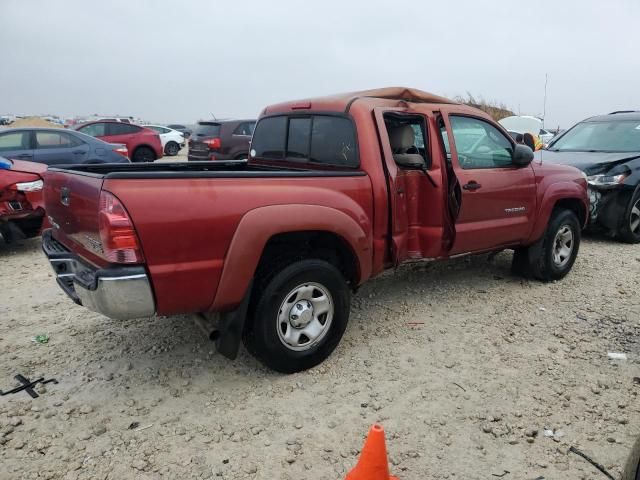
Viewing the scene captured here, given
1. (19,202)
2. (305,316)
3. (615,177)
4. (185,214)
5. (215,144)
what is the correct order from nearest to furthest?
1. (185,214)
2. (305,316)
3. (19,202)
4. (615,177)
5. (215,144)

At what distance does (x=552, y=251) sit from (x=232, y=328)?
3652mm

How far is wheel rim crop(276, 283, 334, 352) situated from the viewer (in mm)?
3229

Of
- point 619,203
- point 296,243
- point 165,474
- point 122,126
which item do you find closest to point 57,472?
point 165,474

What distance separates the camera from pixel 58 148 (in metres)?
9.27

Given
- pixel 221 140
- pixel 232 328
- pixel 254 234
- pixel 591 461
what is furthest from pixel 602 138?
pixel 221 140

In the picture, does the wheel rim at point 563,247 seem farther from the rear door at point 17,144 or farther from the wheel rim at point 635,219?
the rear door at point 17,144

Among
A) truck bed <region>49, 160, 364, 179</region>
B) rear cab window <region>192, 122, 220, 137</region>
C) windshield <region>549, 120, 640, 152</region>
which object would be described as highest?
rear cab window <region>192, 122, 220, 137</region>

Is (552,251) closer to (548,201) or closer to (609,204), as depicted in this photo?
(548,201)

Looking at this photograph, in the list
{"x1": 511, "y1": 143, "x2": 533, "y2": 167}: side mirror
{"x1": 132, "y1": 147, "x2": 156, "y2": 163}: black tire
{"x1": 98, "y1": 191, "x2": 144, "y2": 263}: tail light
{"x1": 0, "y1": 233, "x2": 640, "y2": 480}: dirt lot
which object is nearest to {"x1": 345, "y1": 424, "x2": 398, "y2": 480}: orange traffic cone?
{"x1": 0, "y1": 233, "x2": 640, "y2": 480}: dirt lot

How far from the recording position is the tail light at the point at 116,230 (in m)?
2.56

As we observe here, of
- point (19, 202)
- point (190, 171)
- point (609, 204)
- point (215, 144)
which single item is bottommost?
point (609, 204)

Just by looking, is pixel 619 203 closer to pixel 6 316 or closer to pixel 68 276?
pixel 68 276

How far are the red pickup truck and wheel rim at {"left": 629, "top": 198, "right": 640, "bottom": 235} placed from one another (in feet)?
7.98

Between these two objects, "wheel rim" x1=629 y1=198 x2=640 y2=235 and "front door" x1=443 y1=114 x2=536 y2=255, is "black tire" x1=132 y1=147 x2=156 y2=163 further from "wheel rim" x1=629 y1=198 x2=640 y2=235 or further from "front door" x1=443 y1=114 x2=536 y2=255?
"wheel rim" x1=629 y1=198 x2=640 y2=235
